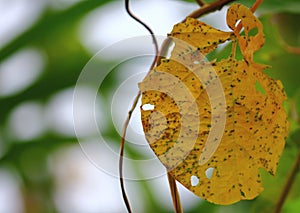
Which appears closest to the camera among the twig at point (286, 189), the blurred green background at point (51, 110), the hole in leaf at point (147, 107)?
the hole in leaf at point (147, 107)

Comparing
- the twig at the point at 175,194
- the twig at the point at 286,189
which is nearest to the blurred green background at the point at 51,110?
the twig at the point at 286,189

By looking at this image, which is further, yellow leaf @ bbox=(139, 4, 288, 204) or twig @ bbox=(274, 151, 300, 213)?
twig @ bbox=(274, 151, 300, 213)

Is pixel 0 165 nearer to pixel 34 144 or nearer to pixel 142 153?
pixel 34 144

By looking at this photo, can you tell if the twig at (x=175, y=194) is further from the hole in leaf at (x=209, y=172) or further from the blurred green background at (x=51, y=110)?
the blurred green background at (x=51, y=110)

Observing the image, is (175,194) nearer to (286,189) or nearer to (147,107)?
(147,107)

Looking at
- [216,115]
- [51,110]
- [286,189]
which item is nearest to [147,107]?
[216,115]

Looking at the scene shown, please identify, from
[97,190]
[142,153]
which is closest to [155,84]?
[142,153]

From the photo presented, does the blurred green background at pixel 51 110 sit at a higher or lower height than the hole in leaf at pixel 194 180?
lower

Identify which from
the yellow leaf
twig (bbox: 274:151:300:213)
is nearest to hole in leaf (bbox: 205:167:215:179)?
the yellow leaf

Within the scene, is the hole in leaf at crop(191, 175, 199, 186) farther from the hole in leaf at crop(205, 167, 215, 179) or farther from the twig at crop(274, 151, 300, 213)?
the twig at crop(274, 151, 300, 213)
